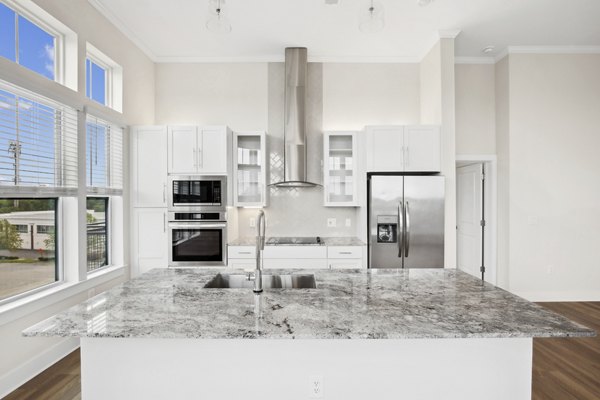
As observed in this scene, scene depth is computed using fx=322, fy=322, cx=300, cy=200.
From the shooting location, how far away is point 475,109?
4426mm

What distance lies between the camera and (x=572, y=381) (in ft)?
7.90

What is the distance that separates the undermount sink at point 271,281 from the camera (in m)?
2.08

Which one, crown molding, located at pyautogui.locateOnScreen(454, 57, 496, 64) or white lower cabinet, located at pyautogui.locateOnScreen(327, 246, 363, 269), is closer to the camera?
white lower cabinet, located at pyautogui.locateOnScreen(327, 246, 363, 269)

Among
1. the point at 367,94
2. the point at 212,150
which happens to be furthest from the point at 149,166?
the point at 367,94

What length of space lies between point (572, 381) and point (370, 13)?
9.79 feet

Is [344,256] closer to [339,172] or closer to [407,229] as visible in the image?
[407,229]

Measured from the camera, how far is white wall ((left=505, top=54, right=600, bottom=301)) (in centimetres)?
416

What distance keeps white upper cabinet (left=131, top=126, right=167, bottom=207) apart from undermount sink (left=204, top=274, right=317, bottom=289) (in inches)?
77.4

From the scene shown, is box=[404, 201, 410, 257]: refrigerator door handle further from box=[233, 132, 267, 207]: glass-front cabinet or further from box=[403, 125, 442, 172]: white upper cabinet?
box=[233, 132, 267, 207]: glass-front cabinet

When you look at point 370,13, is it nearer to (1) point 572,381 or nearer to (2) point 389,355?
(2) point 389,355

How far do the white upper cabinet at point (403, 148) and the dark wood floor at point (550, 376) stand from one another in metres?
2.05

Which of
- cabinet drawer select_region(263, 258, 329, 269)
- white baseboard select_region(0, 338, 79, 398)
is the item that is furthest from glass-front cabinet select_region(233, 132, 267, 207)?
white baseboard select_region(0, 338, 79, 398)

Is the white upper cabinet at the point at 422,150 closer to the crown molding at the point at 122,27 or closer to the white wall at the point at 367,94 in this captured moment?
the white wall at the point at 367,94

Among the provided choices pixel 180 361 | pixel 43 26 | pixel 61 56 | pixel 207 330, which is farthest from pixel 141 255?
pixel 207 330
